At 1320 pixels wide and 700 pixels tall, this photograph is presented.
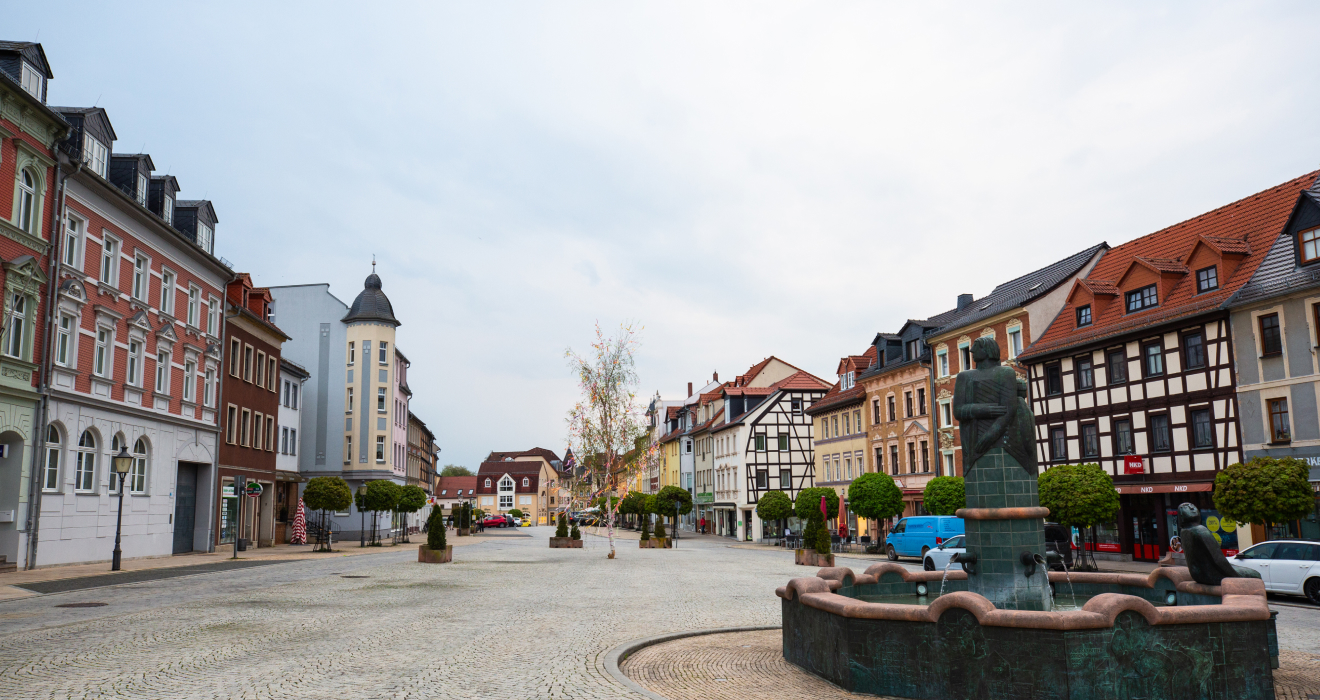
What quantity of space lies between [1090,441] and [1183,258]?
7.55 meters

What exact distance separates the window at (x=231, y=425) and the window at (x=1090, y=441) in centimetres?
3582

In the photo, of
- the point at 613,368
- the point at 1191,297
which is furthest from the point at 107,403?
the point at 1191,297

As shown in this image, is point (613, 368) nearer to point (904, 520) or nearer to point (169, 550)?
point (904, 520)

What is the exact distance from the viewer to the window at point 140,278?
3088 centimetres

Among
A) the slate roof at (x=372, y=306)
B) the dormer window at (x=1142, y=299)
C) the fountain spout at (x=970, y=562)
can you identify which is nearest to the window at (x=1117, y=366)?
the dormer window at (x=1142, y=299)

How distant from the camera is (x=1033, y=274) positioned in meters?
42.8

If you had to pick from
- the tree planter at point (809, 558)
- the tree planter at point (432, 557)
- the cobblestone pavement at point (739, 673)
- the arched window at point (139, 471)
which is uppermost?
the arched window at point (139, 471)

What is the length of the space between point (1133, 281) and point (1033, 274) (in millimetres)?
9562

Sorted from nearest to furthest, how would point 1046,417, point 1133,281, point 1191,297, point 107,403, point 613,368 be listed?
1. point 107,403
2. point 1191,297
3. point 1133,281
4. point 1046,417
5. point 613,368

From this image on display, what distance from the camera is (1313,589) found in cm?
1908

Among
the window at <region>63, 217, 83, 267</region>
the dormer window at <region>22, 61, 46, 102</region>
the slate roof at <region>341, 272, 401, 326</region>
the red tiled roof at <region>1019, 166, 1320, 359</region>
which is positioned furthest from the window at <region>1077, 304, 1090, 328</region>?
the slate roof at <region>341, 272, 401, 326</region>

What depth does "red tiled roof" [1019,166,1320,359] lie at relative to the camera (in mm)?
29500

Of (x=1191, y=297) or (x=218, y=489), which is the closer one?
(x=1191, y=297)

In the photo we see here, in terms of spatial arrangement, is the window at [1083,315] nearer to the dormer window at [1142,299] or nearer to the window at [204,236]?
the dormer window at [1142,299]
